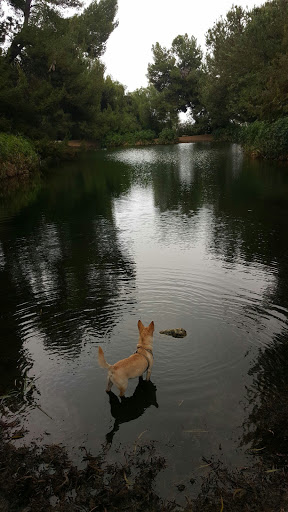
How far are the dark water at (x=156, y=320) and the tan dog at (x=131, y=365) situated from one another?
383mm

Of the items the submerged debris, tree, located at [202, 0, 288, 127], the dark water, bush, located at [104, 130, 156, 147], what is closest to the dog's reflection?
the dark water

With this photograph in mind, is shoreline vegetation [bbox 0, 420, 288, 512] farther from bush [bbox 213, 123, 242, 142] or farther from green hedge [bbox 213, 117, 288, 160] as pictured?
bush [bbox 213, 123, 242, 142]

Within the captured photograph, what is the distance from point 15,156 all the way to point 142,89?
68.0m

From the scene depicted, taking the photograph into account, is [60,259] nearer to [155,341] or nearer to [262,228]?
[155,341]

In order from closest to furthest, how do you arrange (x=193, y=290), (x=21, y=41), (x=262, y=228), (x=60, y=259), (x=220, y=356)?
(x=220, y=356), (x=193, y=290), (x=60, y=259), (x=262, y=228), (x=21, y=41)

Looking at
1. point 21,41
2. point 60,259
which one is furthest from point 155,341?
point 21,41

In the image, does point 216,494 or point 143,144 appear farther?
point 143,144

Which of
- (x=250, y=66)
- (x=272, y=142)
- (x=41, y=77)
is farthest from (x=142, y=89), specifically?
(x=272, y=142)

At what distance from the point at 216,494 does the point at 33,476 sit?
1905 millimetres

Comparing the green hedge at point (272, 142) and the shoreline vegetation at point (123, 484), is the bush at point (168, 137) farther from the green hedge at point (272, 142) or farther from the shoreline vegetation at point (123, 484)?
the shoreline vegetation at point (123, 484)

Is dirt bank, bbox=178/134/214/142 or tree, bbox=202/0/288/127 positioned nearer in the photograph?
tree, bbox=202/0/288/127

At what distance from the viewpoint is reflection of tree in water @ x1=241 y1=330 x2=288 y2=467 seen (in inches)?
179

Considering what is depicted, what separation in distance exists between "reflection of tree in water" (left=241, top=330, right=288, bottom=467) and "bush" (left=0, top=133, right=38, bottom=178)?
26.8 meters

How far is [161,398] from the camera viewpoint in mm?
5590
